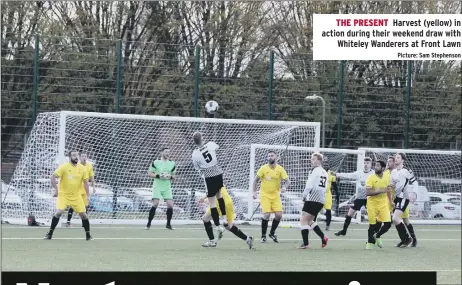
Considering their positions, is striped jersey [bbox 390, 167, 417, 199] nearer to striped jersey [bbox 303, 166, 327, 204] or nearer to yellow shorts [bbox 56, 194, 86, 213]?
striped jersey [bbox 303, 166, 327, 204]

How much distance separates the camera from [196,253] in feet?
55.3

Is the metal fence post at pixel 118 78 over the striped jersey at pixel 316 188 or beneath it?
over

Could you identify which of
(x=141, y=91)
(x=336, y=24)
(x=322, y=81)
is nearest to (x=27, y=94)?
(x=141, y=91)

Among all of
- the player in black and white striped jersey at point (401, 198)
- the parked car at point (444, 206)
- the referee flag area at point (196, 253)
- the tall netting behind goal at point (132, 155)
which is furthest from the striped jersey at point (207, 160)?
the parked car at point (444, 206)

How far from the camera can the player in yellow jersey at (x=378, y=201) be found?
1944 cm

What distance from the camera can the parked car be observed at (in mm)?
32750

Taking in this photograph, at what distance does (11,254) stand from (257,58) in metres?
18.1

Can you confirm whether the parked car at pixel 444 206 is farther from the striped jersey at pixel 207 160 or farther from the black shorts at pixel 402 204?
the striped jersey at pixel 207 160

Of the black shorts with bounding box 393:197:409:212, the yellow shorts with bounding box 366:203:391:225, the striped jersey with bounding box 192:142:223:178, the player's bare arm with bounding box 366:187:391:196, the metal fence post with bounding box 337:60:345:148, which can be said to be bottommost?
the yellow shorts with bounding box 366:203:391:225

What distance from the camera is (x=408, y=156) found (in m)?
32.7

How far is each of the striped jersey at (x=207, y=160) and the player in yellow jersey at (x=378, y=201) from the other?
343 centimetres

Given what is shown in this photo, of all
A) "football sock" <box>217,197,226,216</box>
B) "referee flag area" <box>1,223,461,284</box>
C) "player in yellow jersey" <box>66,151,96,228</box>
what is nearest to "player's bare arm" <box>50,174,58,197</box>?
"referee flag area" <box>1,223,461,284</box>

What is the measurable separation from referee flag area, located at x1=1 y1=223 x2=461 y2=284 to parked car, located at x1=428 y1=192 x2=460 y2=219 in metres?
9.48

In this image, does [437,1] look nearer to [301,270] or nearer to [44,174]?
[44,174]
